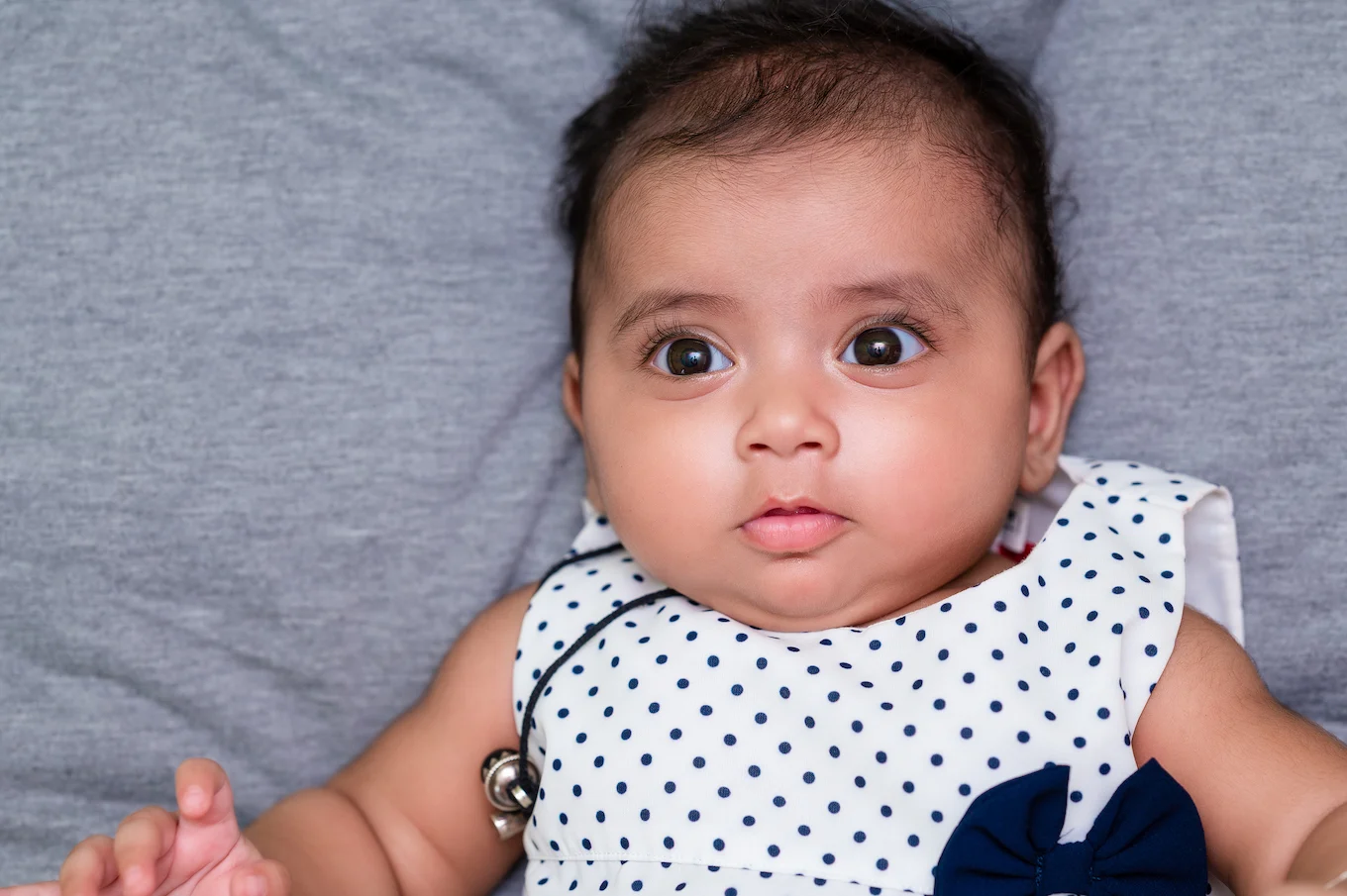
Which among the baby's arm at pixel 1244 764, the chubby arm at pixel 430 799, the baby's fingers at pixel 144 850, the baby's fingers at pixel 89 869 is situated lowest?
the chubby arm at pixel 430 799

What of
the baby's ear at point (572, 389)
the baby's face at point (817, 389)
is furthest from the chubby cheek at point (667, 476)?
the baby's ear at point (572, 389)

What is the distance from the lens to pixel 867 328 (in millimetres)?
1314

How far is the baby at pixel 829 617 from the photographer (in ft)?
3.97

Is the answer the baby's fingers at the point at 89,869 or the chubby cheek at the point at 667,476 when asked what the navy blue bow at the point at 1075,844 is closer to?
the chubby cheek at the point at 667,476

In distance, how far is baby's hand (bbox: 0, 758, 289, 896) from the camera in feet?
3.55

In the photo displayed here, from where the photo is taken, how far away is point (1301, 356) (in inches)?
60.0

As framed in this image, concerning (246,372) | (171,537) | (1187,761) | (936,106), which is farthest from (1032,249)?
(171,537)

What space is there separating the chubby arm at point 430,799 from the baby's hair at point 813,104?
442 millimetres

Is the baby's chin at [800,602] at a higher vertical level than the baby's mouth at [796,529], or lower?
lower

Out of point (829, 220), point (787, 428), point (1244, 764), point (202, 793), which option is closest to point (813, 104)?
point (829, 220)

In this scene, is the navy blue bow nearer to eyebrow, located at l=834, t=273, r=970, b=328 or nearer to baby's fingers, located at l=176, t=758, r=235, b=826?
eyebrow, located at l=834, t=273, r=970, b=328

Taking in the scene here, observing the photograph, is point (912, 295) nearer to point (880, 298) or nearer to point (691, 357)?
point (880, 298)

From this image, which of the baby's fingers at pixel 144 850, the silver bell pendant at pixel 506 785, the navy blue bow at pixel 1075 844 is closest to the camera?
the baby's fingers at pixel 144 850

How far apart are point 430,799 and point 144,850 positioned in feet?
1.29
